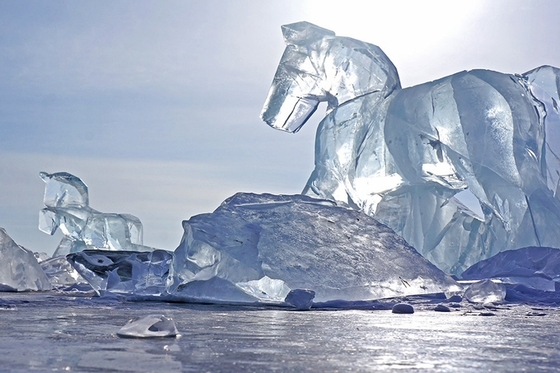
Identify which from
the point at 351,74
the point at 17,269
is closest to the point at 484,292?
the point at 351,74

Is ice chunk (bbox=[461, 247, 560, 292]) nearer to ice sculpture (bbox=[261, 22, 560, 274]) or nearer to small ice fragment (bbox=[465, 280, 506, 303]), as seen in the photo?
ice sculpture (bbox=[261, 22, 560, 274])

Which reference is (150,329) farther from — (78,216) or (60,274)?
(78,216)

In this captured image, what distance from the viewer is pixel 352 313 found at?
4715mm

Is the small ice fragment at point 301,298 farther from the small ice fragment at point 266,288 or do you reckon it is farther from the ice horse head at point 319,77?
the ice horse head at point 319,77

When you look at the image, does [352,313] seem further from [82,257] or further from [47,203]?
[47,203]

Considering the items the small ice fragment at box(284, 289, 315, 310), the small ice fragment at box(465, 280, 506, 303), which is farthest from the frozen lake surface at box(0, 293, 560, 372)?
the small ice fragment at box(465, 280, 506, 303)

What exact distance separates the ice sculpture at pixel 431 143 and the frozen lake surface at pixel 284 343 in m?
4.35

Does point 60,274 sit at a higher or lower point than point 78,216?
lower

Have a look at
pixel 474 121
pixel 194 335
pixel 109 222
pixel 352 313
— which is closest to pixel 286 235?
pixel 352 313

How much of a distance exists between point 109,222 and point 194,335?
10.7 m

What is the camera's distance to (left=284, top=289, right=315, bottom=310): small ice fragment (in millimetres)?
5148

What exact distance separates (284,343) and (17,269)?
5678 millimetres

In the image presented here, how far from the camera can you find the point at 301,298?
16.9ft

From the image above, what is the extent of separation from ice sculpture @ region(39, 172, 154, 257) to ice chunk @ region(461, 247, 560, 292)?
6.86 m
